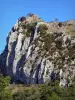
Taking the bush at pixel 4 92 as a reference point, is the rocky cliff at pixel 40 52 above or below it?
above

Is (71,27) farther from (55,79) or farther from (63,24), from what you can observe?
(55,79)

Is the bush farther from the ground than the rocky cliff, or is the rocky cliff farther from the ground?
the rocky cliff

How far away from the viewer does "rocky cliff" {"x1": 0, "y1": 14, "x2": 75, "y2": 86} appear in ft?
359

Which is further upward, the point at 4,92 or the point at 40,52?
the point at 40,52

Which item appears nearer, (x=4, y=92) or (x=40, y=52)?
(x=4, y=92)

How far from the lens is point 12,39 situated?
5187 inches

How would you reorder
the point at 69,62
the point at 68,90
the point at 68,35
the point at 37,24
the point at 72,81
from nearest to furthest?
the point at 68,90 → the point at 72,81 → the point at 69,62 → the point at 68,35 → the point at 37,24

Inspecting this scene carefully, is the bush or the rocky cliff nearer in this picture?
the bush

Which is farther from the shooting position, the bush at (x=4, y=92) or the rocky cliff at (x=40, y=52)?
the rocky cliff at (x=40, y=52)

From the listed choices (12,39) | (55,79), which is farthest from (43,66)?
(12,39)

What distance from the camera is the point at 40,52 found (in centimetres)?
11788

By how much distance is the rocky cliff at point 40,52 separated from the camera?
359 ft

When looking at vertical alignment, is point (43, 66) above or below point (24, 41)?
below

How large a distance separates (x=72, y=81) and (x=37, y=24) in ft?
105
